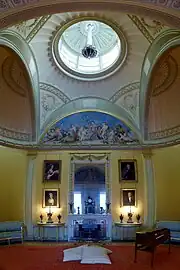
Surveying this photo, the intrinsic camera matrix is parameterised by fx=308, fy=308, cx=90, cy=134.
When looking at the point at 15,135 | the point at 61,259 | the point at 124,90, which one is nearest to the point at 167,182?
the point at 124,90

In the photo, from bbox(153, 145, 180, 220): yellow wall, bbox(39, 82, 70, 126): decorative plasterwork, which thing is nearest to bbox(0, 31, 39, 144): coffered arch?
bbox(39, 82, 70, 126): decorative plasterwork

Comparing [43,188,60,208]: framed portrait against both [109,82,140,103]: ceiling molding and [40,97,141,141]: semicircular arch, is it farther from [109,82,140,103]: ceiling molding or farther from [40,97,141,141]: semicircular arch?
[109,82,140,103]: ceiling molding

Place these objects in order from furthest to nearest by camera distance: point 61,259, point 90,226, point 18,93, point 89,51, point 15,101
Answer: point 90,226 → point 15,101 → point 18,93 → point 89,51 → point 61,259

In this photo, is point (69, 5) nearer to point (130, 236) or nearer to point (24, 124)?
point (24, 124)

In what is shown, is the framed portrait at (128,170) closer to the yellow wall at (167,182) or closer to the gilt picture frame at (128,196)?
the gilt picture frame at (128,196)

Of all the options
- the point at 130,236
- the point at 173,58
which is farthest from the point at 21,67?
the point at 130,236

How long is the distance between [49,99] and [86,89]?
6.46 ft

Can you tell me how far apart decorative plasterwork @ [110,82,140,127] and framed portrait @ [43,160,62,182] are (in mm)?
4435

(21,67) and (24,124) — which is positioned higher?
(21,67)

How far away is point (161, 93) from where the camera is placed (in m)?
14.7

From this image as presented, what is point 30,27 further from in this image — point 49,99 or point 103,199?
point 103,199

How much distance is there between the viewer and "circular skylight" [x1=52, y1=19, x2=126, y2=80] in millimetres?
14525

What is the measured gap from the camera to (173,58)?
12.8 meters

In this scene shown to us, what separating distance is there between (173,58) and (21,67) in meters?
6.50
